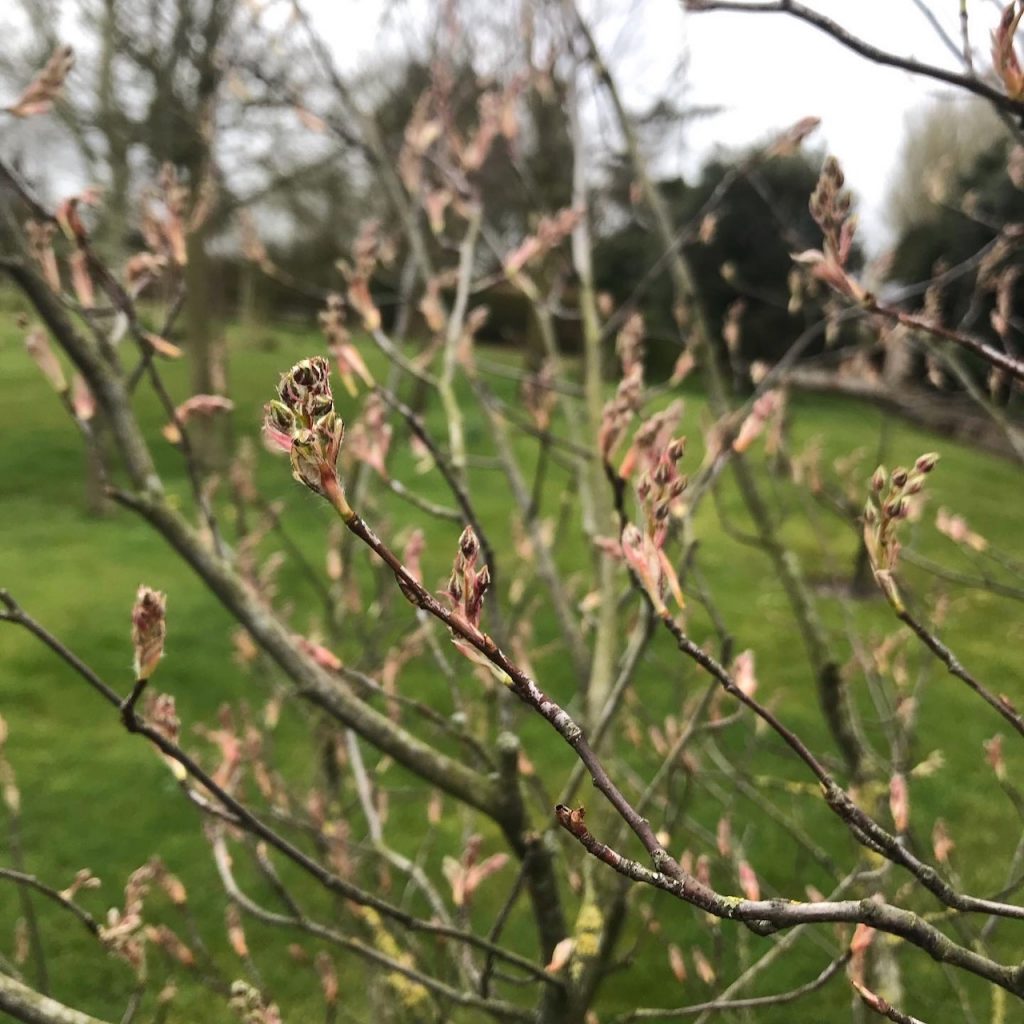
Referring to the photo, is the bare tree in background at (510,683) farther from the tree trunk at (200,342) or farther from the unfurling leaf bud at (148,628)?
the tree trunk at (200,342)

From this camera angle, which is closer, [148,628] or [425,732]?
[148,628]

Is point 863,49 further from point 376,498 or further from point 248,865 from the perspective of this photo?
point 248,865

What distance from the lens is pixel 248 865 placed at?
13.1 feet

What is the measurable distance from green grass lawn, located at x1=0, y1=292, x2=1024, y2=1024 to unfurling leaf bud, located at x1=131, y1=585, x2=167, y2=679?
0.55m

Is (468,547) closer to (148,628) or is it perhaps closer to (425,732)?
(148,628)

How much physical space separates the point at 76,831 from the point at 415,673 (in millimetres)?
2161

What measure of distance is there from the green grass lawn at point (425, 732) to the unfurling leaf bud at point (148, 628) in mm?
550

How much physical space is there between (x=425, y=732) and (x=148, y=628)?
147 inches

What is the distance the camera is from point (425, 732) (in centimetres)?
449

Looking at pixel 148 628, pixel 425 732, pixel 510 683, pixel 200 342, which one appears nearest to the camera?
pixel 510 683

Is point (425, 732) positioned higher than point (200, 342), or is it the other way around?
point (200, 342)

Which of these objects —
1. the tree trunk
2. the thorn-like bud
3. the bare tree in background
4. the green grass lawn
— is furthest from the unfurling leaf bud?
the tree trunk

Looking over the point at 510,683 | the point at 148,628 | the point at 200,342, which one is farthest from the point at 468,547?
the point at 200,342

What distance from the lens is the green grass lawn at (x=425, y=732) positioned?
3295mm
